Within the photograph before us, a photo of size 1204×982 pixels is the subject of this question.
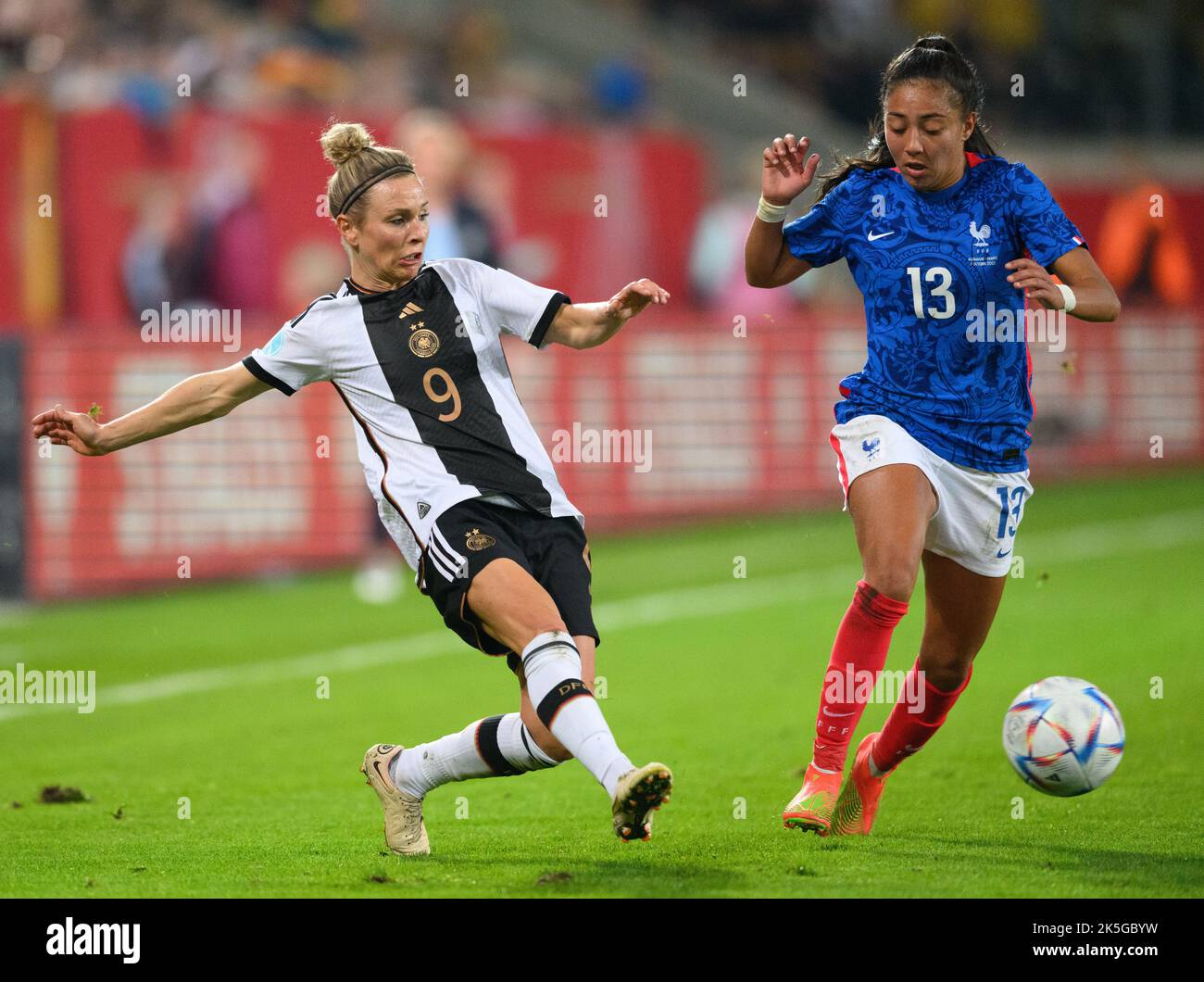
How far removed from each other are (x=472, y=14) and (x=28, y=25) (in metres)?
5.07

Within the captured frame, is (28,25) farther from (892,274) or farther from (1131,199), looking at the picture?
(892,274)

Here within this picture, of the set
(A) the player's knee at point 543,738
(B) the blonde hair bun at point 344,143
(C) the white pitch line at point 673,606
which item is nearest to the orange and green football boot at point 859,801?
(A) the player's knee at point 543,738

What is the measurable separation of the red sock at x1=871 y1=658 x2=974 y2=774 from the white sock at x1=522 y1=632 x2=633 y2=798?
1.28 metres

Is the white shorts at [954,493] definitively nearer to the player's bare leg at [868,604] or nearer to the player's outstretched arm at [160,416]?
the player's bare leg at [868,604]

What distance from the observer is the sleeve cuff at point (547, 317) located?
5766 millimetres

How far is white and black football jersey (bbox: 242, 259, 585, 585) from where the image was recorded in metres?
5.62

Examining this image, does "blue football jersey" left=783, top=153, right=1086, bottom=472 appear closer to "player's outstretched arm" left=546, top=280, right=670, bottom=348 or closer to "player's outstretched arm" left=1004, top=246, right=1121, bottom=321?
"player's outstretched arm" left=1004, top=246, right=1121, bottom=321

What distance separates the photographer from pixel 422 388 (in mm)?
5664

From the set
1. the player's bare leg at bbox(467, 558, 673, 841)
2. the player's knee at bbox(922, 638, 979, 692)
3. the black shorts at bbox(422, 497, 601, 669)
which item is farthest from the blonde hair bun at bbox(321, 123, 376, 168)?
the player's knee at bbox(922, 638, 979, 692)

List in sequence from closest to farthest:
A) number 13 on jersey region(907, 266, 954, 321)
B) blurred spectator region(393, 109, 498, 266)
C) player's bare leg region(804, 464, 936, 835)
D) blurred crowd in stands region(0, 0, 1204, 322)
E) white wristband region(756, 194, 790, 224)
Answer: player's bare leg region(804, 464, 936, 835), number 13 on jersey region(907, 266, 954, 321), white wristband region(756, 194, 790, 224), blurred spectator region(393, 109, 498, 266), blurred crowd in stands region(0, 0, 1204, 322)

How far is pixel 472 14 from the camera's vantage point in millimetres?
19875

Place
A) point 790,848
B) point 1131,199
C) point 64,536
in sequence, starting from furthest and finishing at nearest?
point 1131,199 < point 64,536 < point 790,848

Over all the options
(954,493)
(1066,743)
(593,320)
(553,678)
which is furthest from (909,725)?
(593,320)
